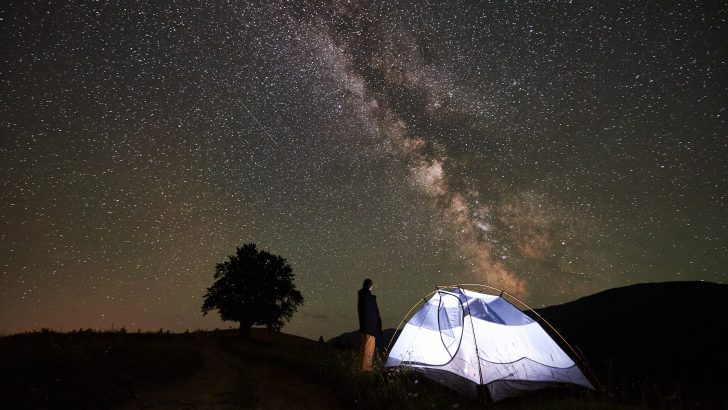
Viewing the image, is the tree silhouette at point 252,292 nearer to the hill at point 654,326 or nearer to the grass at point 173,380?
the grass at point 173,380

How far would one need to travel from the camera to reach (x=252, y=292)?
2511 centimetres

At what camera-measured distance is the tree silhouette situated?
24.7 meters

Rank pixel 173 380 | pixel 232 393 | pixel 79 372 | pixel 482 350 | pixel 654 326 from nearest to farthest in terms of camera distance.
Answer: pixel 79 372 < pixel 482 350 < pixel 232 393 < pixel 173 380 < pixel 654 326

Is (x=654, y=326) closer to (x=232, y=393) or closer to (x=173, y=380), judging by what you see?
(x=232, y=393)

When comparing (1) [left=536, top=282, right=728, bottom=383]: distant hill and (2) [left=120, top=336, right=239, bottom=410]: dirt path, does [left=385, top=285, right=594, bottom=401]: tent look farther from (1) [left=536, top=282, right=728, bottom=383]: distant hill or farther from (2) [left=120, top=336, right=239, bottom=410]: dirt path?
(1) [left=536, top=282, right=728, bottom=383]: distant hill

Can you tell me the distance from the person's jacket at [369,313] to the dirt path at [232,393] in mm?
1906

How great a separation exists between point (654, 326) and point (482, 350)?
13580cm

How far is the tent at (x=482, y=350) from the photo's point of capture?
830 cm

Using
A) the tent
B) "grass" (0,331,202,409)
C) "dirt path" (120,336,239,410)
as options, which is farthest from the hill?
"grass" (0,331,202,409)

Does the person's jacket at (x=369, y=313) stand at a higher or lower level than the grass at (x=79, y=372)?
higher

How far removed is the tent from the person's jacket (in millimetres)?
833

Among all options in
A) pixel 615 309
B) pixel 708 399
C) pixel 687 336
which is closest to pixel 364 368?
pixel 708 399

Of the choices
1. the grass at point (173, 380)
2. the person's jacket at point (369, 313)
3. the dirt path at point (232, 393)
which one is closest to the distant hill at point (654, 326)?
the person's jacket at point (369, 313)

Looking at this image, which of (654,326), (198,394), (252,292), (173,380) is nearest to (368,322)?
(198,394)
